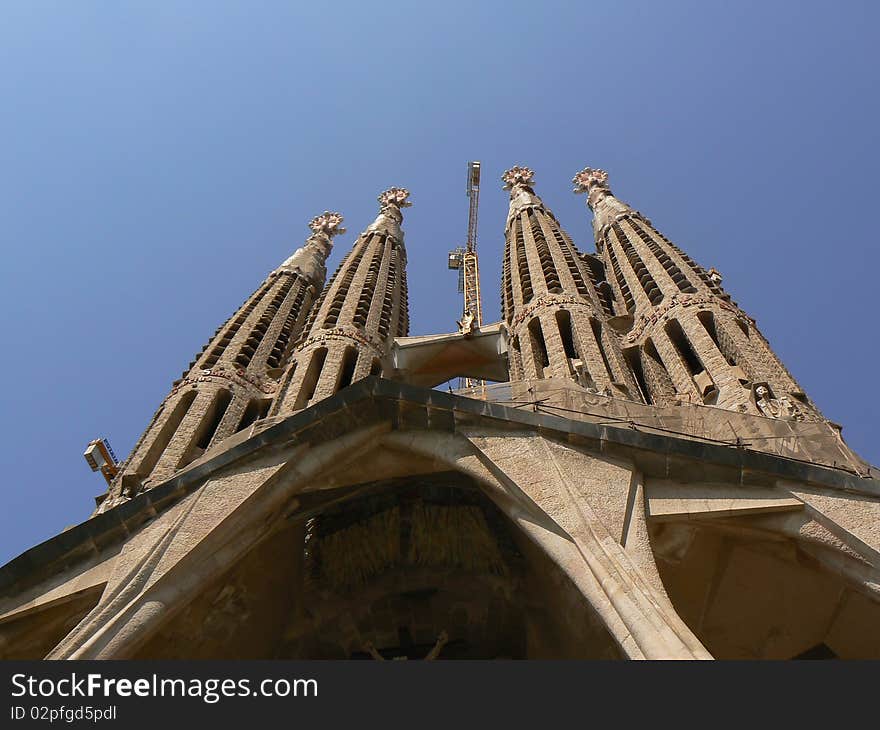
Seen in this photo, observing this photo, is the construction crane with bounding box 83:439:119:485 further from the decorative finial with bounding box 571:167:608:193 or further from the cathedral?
the decorative finial with bounding box 571:167:608:193

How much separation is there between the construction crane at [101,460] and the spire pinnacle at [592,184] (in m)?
21.5

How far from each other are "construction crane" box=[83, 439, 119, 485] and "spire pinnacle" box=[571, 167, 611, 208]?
70.5 feet

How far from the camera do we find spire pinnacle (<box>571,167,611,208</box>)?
124ft

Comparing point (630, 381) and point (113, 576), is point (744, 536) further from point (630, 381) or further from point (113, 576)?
point (630, 381)

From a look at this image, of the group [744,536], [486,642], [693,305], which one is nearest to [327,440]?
[486,642]

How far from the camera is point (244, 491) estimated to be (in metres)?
11.8

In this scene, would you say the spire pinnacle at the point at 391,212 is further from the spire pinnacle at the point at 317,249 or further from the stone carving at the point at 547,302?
the stone carving at the point at 547,302

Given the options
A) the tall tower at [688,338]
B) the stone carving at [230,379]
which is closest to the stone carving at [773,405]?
the tall tower at [688,338]

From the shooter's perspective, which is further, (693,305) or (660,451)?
(693,305)

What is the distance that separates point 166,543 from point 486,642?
15.5ft

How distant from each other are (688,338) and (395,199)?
77.5 ft

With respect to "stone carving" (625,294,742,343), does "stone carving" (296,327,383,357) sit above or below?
above

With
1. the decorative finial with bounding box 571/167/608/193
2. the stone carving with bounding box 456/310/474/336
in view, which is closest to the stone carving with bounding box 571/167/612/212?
the decorative finial with bounding box 571/167/608/193

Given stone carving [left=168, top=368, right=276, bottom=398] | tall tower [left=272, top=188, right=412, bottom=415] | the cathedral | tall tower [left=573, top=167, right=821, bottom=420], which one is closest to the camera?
the cathedral
